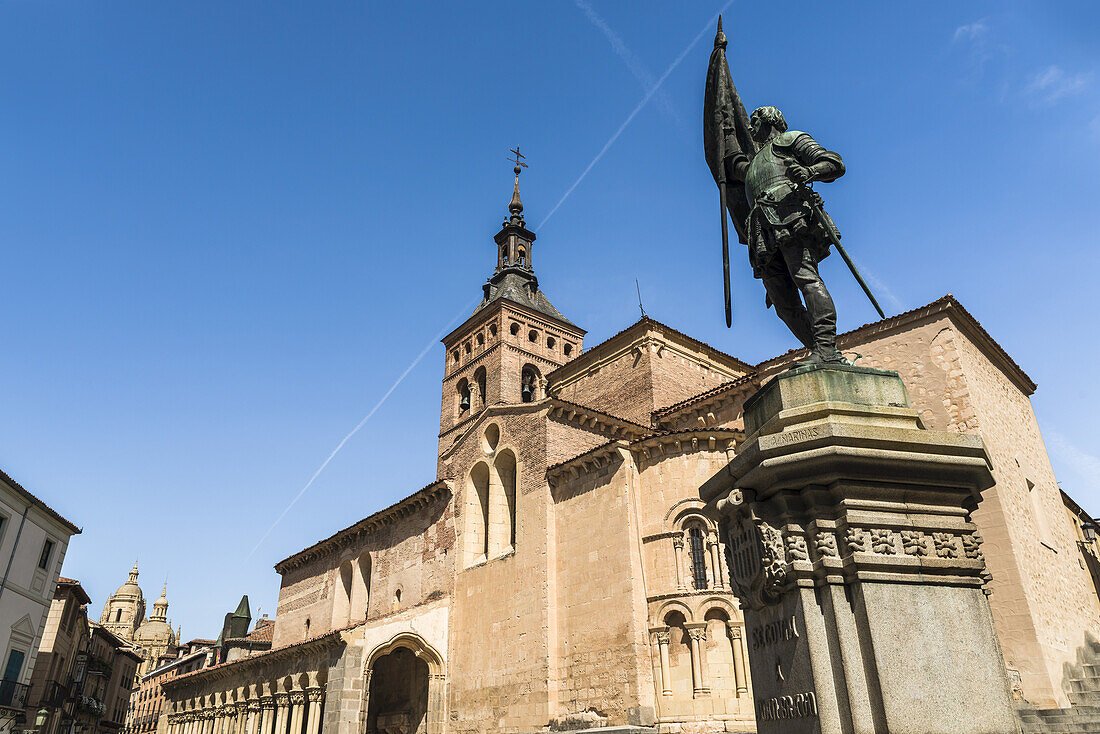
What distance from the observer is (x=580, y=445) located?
74.5 ft

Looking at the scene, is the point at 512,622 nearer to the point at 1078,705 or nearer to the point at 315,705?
the point at 315,705

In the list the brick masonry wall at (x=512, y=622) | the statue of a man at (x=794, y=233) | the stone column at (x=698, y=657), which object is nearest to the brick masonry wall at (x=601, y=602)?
the brick masonry wall at (x=512, y=622)

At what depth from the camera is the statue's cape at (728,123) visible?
19.4 ft

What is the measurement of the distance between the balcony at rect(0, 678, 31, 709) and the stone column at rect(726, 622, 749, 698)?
917 inches

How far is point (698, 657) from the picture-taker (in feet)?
54.5

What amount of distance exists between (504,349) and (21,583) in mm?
19579

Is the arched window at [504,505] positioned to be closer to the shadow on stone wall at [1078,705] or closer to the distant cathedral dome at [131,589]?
the shadow on stone wall at [1078,705]

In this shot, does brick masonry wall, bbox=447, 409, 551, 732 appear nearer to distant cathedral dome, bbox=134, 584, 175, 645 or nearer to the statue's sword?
the statue's sword

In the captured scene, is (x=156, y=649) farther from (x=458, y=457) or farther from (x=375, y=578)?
(x=458, y=457)

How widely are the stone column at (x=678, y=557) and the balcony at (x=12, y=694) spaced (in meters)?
22.2

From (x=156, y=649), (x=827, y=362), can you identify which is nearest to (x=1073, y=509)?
(x=827, y=362)

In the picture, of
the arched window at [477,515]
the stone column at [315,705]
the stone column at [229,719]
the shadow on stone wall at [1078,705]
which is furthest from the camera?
the stone column at [229,719]

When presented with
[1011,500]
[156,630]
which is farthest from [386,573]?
[156,630]

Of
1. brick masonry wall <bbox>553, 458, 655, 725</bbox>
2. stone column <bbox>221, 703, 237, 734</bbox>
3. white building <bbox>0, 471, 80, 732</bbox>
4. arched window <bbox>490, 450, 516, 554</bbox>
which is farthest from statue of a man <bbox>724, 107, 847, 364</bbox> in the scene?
stone column <bbox>221, 703, 237, 734</bbox>
